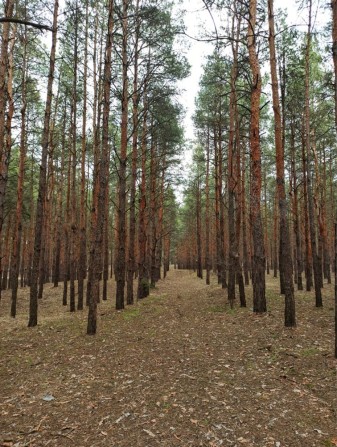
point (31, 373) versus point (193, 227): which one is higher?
point (193, 227)

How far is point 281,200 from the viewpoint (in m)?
8.06

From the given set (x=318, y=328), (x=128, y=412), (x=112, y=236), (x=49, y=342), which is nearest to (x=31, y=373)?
(x=49, y=342)

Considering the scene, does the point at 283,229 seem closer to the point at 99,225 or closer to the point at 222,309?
the point at 222,309

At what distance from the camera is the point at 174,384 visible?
5047mm

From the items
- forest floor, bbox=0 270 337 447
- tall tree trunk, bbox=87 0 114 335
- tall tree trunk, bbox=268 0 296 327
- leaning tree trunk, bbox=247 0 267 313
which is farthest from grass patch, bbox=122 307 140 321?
tall tree trunk, bbox=268 0 296 327

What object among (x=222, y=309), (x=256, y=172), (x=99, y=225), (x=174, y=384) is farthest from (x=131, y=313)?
(x=256, y=172)

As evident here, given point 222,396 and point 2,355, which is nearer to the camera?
point 222,396

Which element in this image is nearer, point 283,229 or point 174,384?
point 174,384

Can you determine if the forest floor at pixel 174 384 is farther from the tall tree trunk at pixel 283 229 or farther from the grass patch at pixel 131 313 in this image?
the grass patch at pixel 131 313

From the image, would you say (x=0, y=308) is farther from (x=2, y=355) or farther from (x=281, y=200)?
(x=281, y=200)

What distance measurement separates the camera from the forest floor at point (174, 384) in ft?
12.3

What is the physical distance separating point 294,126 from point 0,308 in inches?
657

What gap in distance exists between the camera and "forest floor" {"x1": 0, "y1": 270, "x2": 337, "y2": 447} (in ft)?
12.3

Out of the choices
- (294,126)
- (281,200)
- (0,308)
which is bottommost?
(0,308)
